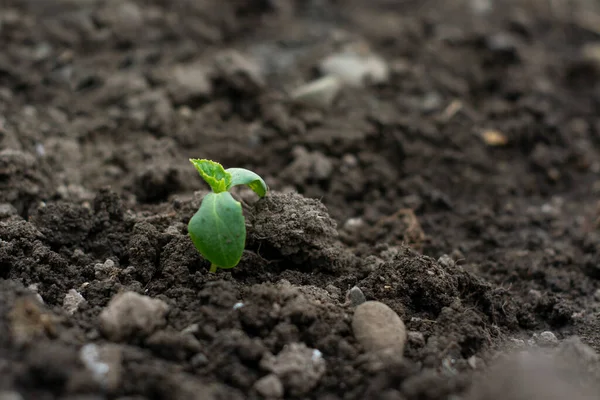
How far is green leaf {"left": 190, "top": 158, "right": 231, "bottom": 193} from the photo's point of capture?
89.8 inches

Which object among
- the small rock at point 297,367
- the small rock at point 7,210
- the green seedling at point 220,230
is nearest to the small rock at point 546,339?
the small rock at point 297,367

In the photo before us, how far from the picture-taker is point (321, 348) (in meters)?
2.05

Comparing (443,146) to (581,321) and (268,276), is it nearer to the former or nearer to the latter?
(581,321)

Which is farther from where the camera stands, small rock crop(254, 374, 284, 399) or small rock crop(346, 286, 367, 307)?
small rock crop(346, 286, 367, 307)

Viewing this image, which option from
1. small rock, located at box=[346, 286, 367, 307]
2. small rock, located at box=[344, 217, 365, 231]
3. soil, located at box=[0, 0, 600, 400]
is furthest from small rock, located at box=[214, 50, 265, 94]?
small rock, located at box=[346, 286, 367, 307]

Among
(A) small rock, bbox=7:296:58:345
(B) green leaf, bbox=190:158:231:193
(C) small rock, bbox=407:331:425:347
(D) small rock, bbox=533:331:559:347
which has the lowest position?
(D) small rock, bbox=533:331:559:347

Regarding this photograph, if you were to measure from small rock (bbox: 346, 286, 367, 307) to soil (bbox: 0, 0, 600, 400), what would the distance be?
0.05m

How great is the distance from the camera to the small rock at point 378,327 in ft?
6.77

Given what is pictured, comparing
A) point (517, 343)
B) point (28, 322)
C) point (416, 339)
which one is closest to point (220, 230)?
point (28, 322)

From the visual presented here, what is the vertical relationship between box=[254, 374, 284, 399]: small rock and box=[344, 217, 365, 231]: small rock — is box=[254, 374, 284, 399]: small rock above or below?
above

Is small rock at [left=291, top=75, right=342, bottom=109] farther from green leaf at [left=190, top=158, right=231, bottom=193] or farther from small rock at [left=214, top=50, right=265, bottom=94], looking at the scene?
green leaf at [left=190, top=158, right=231, bottom=193]

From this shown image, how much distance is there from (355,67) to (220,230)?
7.57 ft

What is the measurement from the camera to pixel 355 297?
2326 mm

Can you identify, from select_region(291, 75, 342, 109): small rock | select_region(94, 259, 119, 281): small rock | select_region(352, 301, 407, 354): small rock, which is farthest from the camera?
select_region(291, 75, 342, 109): small rock
